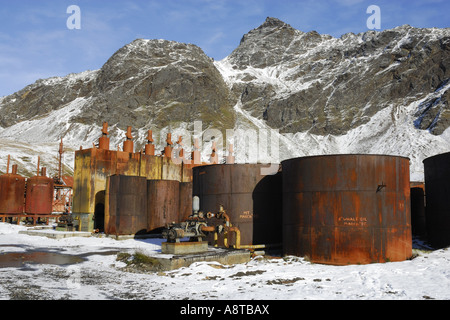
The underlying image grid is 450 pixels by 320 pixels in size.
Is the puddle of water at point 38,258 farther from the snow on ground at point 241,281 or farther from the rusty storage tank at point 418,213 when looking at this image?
the rusty storage tank at point 418,213

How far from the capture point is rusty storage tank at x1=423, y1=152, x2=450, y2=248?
18672 millimetres

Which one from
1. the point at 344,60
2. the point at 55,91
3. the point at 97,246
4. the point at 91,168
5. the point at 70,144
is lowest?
the point at 97,246

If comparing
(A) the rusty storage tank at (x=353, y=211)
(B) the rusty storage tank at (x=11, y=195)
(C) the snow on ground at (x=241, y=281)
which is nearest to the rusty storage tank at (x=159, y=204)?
(C) the snow on ground at (x=241, y=281)

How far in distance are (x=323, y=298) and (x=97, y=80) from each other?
15351 centimetres

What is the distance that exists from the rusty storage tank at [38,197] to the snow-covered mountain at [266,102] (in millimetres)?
47782

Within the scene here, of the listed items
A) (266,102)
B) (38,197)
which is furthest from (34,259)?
(266,102)

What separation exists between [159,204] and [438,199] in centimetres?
1794

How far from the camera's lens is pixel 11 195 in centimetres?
3772

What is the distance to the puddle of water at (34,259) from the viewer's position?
52.0 ft

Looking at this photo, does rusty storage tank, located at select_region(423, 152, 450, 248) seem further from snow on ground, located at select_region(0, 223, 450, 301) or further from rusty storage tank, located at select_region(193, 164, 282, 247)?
rusty storage tank, located at select_region(193, 164, 282, 247)
